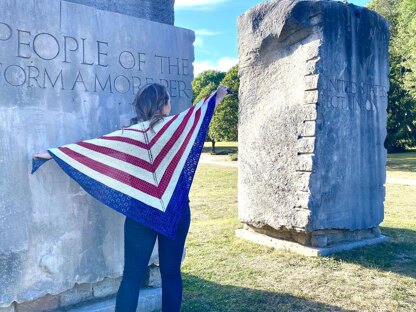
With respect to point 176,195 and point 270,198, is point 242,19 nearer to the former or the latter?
point 270,198

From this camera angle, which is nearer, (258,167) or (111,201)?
(111,201)

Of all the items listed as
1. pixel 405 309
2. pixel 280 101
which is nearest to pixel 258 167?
pixel 280 101

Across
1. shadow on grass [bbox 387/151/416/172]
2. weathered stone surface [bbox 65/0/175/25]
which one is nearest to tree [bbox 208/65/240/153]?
shadow on grass [bbox 387/151/416/172]

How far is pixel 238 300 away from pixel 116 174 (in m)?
1.72

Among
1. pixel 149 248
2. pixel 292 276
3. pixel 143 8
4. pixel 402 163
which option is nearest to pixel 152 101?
pixel 149 248

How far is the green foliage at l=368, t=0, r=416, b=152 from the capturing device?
1936cm

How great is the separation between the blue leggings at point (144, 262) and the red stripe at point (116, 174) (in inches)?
8.8

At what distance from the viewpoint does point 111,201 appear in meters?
2.92

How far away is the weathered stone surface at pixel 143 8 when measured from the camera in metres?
3.75

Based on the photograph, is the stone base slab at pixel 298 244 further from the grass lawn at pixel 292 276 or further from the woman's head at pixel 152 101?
the woman's head at pixel 152 101

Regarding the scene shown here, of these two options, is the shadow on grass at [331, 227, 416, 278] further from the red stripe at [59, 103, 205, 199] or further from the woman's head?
the woman's head

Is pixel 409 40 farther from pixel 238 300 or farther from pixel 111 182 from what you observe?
pixel 111 182

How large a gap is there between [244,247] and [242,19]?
3.04m

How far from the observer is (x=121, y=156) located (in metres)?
2.93
